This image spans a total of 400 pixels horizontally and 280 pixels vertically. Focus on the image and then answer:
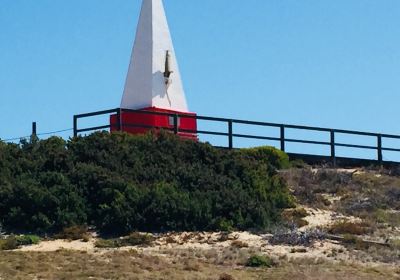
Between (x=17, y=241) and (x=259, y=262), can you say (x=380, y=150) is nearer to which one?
(x=259, y=262)

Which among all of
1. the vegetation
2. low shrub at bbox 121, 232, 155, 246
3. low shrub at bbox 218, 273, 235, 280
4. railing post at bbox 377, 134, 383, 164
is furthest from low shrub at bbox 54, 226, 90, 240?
railing post at bbox 377, 134, 383, 164

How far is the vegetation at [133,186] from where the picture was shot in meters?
23.0

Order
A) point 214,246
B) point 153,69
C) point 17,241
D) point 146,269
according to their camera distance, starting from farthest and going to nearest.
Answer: point 153,69 → point 214,246 → point 17,241 → point 146,269

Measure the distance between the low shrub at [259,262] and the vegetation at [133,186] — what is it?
3514mm

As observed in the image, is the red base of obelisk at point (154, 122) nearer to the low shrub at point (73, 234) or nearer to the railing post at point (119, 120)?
the railing post at point (119, 120)

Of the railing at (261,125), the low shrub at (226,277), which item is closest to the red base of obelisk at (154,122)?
the railing at (261,125)

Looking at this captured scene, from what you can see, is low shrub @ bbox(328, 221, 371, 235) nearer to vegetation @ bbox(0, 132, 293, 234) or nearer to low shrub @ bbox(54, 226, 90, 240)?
vegetation @ bbox(0, 132, 293, 234)

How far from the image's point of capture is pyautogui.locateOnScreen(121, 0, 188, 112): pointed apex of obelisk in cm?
3359

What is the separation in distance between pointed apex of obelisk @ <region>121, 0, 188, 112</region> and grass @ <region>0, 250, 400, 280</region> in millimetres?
14006

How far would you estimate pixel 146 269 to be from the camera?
60.5 ft

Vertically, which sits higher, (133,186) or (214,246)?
(133,186)

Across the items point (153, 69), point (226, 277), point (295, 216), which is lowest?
point (226, 277)

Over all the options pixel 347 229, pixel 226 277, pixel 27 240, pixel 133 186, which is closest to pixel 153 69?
pixel 133 186

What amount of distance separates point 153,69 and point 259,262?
15298mm
